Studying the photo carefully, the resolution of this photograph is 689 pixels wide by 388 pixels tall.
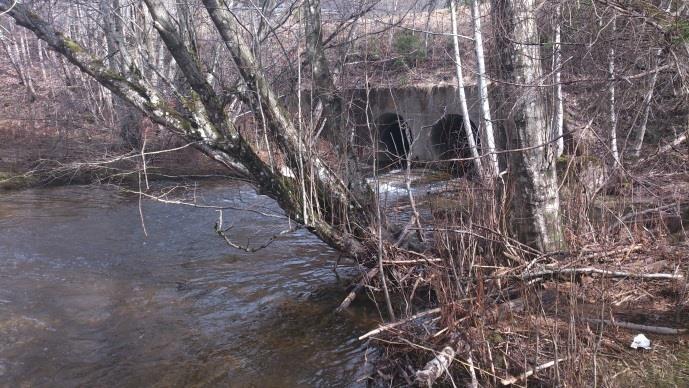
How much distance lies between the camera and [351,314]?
22.3 ft

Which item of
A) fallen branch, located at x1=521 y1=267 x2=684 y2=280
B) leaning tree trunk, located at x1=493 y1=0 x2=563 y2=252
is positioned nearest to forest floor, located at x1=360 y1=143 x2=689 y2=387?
fallen branch, located at x1=521 y1=267 x2=684 y2=280

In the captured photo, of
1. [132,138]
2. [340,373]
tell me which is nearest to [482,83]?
[340,373]

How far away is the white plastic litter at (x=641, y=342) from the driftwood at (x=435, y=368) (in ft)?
4.62

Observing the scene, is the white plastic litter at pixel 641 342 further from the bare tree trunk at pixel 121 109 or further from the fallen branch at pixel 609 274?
the bare tree trunk at pixel 121 109

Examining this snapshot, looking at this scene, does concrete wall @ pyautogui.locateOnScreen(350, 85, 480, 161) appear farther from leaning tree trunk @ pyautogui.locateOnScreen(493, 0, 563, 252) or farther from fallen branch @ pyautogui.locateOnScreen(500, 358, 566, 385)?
fallen branch @ pyautogui.locateOnScreen(500, 358, 566, 385)

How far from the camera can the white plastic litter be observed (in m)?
4.70

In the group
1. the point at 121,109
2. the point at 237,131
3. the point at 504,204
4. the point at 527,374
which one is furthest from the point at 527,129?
the point at 121,109

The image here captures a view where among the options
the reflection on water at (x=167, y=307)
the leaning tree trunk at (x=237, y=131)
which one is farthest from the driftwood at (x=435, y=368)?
the leaning tree trunk at (x=237, y=131)

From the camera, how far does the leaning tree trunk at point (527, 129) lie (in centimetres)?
586

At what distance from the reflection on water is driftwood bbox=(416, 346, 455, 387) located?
1106mm

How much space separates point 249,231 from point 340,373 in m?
5.36

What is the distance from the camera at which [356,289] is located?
22.7 feet

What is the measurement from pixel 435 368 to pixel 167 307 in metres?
3.92

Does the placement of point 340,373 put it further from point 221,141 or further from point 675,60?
point 675,60
